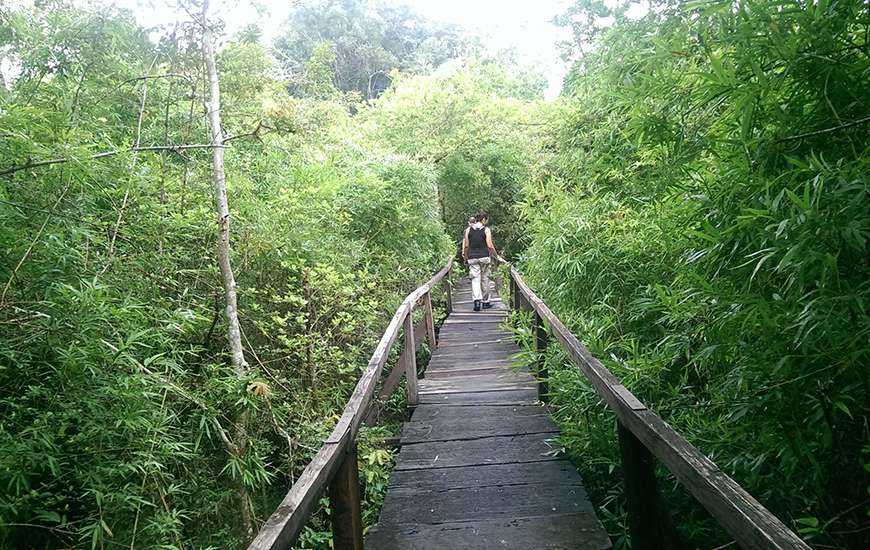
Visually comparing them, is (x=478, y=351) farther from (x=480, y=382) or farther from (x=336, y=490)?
(x=336, y=490)

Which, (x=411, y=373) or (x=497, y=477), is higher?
(x=411, y=373)

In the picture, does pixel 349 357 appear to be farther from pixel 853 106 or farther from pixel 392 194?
pixel 853 106

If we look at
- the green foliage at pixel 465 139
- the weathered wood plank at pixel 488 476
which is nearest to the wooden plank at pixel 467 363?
A: the weathered wood plank at pixel 488 476

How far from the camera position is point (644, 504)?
6.50 feet

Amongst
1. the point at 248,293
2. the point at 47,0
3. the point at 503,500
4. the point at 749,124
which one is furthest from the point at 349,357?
the point at 47,0

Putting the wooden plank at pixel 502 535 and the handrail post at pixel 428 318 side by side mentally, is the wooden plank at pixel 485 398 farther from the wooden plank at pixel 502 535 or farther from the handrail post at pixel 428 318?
the wooden plank at pixel 502 535

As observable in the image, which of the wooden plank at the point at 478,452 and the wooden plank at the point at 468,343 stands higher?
the wooden plank at the point at 468,343

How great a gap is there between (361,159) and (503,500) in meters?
5.48

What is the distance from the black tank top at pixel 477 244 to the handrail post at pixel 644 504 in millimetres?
5916

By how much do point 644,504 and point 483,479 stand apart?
48.6 inches

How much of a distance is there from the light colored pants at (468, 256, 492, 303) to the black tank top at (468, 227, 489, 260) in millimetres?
67

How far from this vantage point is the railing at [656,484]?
118 centimetres

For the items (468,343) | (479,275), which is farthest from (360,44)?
(468,343)

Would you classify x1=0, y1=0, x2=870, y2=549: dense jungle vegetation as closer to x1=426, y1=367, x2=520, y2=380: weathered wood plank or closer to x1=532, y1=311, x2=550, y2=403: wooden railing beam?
x1=532, y1=311, x2=550, y2=403: wooden railing beam
